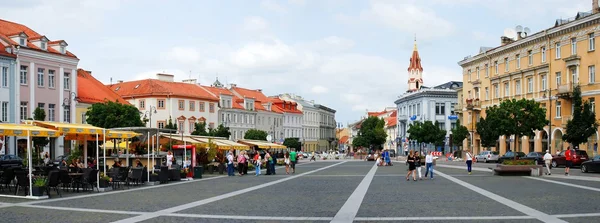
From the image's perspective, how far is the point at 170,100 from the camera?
83750mm

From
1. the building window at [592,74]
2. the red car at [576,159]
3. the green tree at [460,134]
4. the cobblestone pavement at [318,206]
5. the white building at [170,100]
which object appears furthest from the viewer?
the white building at [170,100]

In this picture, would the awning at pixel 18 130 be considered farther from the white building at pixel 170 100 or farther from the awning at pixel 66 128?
the white building at pixel 170 100

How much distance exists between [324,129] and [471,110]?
74411 mm

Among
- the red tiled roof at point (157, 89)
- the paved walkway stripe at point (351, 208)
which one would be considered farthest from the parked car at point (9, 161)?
the red tiled roof at point (157, 89)

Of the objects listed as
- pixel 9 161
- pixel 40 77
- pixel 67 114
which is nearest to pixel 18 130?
pixel 9 161

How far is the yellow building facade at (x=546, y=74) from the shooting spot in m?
53.7

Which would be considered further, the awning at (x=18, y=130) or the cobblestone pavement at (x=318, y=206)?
the awning at (x=18, y=130)

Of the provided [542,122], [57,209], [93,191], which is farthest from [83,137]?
[542,122]

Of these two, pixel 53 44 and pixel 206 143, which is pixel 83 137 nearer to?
pixel 206 143

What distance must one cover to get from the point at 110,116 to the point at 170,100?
3364 centimetres

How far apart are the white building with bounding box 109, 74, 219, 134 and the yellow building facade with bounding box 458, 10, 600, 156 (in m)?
35.4

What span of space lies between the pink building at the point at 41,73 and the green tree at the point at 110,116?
2194mm

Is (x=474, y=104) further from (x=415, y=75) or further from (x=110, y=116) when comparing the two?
(x=415, y=75)

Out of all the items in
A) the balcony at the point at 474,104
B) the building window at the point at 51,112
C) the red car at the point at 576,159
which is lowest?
the red car at the point at 576,159
